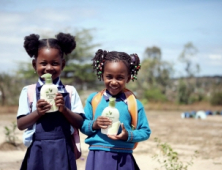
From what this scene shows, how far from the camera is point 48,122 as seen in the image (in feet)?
9.16

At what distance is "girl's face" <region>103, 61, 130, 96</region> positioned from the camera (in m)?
2.90

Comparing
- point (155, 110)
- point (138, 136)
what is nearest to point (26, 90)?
point (138, 136)

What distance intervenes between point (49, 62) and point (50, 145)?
635 mm

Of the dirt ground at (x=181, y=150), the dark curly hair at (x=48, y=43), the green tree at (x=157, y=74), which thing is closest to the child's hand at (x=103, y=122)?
the dark curly hair at (x=48, y=43)

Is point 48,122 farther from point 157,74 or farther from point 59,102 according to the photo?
point 157,74

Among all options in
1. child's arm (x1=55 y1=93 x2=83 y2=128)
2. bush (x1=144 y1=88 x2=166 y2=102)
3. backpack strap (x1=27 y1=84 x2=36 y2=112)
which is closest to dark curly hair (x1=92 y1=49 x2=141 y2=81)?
child's arm (x1=55 y1=93 x2=83 y2=128)

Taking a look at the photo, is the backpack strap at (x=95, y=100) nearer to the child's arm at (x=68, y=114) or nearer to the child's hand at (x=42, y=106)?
the child's arm at (x=68, y=114)

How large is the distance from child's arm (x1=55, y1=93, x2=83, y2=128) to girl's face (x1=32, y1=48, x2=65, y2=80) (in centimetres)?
28

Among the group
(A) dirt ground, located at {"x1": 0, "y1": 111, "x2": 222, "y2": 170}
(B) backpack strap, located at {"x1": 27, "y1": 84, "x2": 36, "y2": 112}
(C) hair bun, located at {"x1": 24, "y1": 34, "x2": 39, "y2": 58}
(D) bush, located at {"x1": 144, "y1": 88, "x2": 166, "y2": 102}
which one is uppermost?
(C) hair bun, located at {"x1": 24, "y1": 34, "x2": 39, "y2": 58}

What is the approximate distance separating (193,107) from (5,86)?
430 inches

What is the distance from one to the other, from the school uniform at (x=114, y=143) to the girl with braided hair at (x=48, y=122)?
14 cm

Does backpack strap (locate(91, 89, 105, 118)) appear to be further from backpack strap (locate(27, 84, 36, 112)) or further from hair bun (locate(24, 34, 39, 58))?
hair bun (locate(24, 34, 39, 58))

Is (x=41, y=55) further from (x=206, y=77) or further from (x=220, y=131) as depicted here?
(x=206, y=77)

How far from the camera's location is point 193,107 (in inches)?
870
